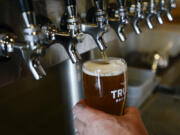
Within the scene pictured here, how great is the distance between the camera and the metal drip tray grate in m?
1.14

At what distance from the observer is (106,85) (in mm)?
666

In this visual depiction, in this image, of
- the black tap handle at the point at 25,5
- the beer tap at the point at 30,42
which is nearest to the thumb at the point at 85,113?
the beer tap at the point at 30,42

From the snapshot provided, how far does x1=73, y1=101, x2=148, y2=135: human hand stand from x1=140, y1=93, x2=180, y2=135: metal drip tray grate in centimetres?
52

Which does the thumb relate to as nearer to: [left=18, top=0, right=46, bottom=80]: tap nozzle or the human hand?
the human hand

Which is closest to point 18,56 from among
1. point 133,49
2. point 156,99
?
point 156,99

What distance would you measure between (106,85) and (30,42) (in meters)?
0.32

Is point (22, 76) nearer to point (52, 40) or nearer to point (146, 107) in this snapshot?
point (52, 40)

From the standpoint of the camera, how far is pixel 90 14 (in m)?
0.75

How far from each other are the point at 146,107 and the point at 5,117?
0.90 m

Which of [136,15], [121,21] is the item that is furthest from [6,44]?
[136,15]

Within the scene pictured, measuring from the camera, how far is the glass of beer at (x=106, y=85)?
0.67 meters

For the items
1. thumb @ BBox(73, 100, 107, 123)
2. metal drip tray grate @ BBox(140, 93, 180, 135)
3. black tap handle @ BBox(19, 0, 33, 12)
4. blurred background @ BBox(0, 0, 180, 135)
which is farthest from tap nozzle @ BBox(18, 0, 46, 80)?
metal drip tray grate @ BBox(140, 93, 180, 135)

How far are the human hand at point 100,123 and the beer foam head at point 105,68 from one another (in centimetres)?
10

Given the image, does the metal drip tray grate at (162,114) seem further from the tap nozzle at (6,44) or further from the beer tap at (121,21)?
the tap nozzle at (6,44)
